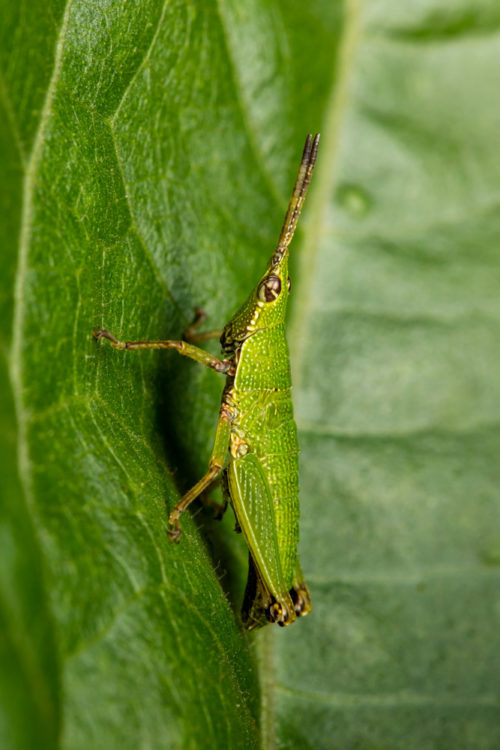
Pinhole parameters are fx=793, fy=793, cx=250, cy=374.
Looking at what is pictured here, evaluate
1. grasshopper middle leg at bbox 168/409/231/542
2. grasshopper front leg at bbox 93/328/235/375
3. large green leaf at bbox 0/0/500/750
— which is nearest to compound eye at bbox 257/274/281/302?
large green leaf at bbox 0/0/500/750

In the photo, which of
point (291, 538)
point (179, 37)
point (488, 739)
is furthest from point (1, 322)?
point (488, 739)

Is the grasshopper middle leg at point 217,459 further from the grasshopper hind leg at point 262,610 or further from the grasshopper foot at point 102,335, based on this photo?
the grasshopper foot at point 102,335

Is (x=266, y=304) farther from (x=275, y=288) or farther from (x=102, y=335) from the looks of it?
(x=102, y=335)

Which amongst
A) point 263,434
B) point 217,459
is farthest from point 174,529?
point 263,434

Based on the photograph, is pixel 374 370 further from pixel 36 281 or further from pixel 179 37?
pixel 36 281

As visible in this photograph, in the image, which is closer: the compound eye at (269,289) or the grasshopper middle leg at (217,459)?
the grasshopper middle leg at (217,459)

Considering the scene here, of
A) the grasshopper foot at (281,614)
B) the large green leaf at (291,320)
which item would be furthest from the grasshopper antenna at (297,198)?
the grasshopper foot at (281,614)

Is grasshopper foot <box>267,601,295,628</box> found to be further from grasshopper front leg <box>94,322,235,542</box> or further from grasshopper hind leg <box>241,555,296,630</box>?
grasshopper front leg <box>94,322,235,542</box>
